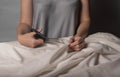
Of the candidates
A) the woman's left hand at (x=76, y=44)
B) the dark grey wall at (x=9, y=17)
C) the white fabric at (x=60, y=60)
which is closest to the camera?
the white fabric at (x=60, y=60)

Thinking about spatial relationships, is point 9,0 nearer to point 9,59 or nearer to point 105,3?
point 105,3

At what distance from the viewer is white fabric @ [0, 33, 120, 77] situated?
0.68 metres

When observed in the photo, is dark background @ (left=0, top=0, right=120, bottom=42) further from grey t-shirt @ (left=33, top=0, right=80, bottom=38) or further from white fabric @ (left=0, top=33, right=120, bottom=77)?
white fabric @ (left=0, top=33, right=120, bottom=77)

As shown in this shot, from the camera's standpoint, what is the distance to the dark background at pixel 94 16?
1437 mm

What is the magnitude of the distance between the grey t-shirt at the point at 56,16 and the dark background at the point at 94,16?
0.63 ft

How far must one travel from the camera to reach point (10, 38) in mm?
1422

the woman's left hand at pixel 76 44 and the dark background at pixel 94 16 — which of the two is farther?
the dark background at pixel 94 16

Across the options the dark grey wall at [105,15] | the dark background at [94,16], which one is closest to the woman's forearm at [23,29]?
the dark background at [94,16]

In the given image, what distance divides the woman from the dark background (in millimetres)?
185

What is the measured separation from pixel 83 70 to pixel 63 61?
3.6 inches

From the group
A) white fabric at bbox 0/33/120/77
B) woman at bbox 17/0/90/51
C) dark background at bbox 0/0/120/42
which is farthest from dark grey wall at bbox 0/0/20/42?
white fabric at bbox 0/33/120/77

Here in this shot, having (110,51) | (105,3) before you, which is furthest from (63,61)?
(105,3)

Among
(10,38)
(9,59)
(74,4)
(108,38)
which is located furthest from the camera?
(10,38)

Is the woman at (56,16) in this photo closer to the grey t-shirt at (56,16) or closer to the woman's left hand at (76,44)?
the grey t-shirt at (56,16)
